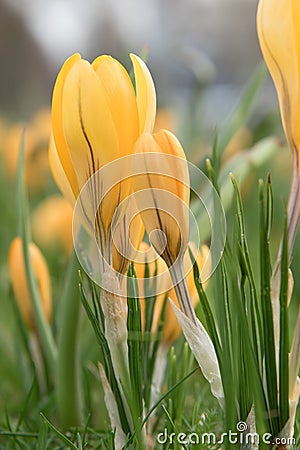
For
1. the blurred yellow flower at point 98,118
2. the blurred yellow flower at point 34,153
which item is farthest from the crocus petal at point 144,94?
the blurred yellow flower at point 34,153

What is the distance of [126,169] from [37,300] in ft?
0.76

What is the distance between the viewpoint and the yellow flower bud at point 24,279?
57cm

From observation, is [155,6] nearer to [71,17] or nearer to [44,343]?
[71,17]

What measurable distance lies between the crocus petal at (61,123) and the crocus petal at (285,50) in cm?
9

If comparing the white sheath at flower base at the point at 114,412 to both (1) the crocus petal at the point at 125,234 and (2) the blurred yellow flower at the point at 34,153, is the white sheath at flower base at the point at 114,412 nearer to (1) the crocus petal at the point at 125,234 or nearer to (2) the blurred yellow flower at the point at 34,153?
(1) the crocus petal at the point at 125,234

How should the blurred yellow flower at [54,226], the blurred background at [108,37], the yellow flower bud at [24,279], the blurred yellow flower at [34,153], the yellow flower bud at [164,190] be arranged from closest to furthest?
the yellow flower bud at [164,190] < the yellow flower bud at [24,279] < the blurred yellow flower at [54,226] < the blurred yellow flower at [34,153] < the blurred background at [108,37]

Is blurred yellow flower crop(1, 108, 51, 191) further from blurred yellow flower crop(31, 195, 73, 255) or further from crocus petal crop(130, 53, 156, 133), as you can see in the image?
crocus petal crop(130, 53, 156, 133)

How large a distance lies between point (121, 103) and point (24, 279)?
0.26 meters

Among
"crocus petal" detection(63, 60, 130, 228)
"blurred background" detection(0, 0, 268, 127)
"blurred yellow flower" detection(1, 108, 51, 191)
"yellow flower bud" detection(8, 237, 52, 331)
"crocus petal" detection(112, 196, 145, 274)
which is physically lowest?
"blurred background" detection(0, 0, 268, 127)

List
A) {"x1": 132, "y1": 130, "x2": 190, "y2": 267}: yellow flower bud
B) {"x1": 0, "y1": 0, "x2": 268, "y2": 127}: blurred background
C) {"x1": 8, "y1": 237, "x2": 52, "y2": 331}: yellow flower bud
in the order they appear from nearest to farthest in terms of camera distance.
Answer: {"x1": 132, "y1": 130, "x2": 190, "y2": 267}: yellow flower bud, {"x1": 8, "y1": 237, "x2": 52, "y2": 331}: yellow flower bud, {"x1": 0, "y1": 0, "x2": 268, "y2": 127}: blurred background

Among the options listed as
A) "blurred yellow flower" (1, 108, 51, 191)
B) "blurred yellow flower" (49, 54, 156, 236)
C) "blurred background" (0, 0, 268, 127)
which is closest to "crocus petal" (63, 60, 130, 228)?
"blurred yellow flower" (49, 54, 156, 236)

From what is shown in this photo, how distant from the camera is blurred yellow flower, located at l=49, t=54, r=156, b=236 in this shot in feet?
1.11

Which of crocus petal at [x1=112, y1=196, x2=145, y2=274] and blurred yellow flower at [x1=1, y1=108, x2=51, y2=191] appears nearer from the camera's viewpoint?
crocus petal at [x1=112, y1=196, x2=145, y2=274]

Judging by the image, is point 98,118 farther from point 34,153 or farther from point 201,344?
point 34,153
